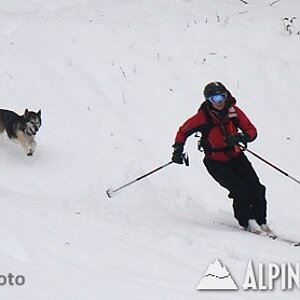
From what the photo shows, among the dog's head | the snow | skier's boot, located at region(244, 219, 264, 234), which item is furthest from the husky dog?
skier's boot, located at region(244, 219, 264, 234)

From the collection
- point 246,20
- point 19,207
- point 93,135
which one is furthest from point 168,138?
point 246,20

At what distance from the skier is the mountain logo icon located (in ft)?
5.85

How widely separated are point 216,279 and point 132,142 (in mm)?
5728

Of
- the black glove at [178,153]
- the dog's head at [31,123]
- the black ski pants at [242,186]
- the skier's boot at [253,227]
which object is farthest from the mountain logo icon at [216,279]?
the dog's head at [31,123]

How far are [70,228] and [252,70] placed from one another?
743 centimetres

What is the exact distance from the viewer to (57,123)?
39.3 feet

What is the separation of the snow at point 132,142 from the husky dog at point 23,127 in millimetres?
286

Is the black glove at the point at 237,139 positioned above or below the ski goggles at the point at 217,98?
below

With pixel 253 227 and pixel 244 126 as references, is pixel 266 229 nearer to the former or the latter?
pixel 253 227

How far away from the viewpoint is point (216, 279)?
6.05 m

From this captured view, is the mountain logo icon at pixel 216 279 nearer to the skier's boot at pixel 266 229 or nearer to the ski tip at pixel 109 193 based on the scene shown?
the skier's boot at pixel 266 229

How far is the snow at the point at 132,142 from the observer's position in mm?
6332

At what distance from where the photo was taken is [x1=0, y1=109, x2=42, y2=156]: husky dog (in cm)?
1059

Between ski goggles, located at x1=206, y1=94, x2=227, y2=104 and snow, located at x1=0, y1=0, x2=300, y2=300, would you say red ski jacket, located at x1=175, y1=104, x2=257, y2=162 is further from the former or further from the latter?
snow, located at x1=0, y1=0, x2=300, y2=300
